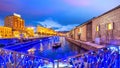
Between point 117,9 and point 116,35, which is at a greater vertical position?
point 117,9

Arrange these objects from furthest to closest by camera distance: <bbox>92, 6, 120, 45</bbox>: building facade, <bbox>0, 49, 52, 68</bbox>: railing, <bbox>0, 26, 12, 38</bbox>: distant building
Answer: <bbox>0, 26, 12, 38</bbox>: distant building, <bbox>92, 6, 120, 45</bbox>: building facade, <bbox>0, 49, 52, 68</bbox>: railing

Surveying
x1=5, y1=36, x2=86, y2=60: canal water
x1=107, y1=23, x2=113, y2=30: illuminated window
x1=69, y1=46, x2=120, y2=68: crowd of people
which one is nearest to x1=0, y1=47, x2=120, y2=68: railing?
x1=69, y1=46, x2=120, y2=68: crowd of people

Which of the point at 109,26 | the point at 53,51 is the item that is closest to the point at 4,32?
the point at 53,51

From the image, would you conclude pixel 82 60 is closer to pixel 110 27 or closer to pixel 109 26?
pixel 110 27

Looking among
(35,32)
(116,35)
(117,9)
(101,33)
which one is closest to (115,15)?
(117,9)

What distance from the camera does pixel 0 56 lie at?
6898mm

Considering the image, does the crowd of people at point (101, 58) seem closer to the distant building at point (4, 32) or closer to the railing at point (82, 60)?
the railing at point (82, 60)

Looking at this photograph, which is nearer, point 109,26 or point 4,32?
point 109,26

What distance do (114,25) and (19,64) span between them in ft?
57.5

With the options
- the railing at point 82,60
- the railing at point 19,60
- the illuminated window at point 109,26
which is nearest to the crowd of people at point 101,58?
the railing at point 82,60

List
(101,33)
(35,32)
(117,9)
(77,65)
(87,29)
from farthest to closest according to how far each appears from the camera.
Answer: (35,32)
(87,29)
(101,33)
(117,9)
(77,65)

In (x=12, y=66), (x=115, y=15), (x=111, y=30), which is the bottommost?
(x=12, y=66)

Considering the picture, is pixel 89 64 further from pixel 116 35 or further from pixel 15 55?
pixel 116 35

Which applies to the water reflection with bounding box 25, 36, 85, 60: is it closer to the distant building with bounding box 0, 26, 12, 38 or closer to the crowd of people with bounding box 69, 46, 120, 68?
the crowd of people with bounding box 69, 46, 120, 68
